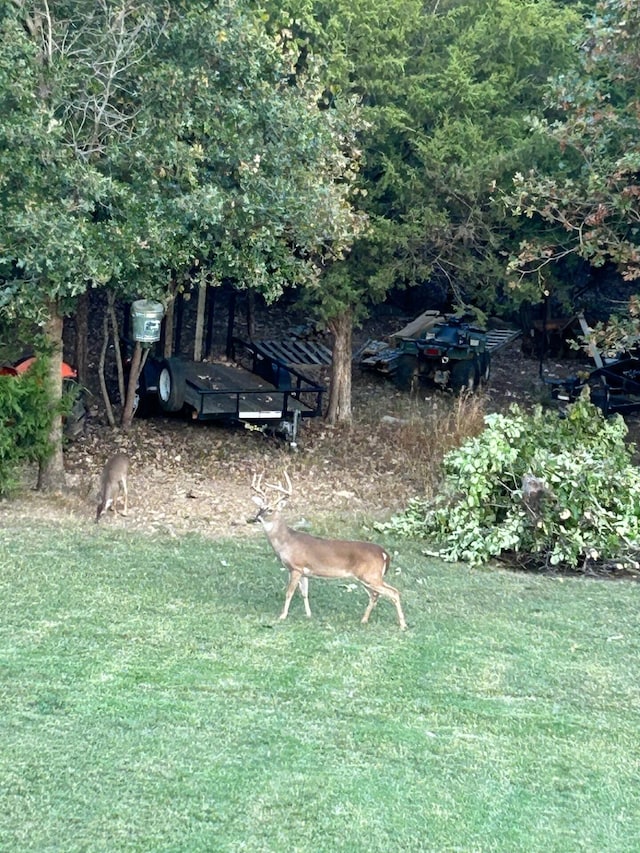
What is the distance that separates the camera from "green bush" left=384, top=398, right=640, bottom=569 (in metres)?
10.1

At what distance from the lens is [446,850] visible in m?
4.83

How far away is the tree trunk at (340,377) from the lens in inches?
632

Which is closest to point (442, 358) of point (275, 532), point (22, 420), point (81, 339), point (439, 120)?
point (439, 120)

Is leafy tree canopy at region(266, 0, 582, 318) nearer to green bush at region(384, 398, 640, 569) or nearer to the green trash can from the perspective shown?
the green trash can

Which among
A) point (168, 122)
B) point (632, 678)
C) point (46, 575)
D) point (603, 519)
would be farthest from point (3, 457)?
point (632, 678)

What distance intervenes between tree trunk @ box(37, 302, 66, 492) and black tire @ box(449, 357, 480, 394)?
8.28 m

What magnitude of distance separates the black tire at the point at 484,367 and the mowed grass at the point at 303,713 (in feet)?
32.0

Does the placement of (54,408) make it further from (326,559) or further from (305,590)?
(326,559)

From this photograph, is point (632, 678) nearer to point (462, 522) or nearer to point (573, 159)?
point (462, 522)

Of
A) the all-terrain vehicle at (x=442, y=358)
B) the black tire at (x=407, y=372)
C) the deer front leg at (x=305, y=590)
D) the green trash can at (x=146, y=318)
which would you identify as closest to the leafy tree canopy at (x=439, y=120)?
the all-terrain vehicle at (x=442, y=358)

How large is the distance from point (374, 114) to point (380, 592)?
8038mm

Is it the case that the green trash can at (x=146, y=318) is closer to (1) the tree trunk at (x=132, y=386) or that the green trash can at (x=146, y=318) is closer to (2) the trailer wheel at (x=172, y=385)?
→ (2) the trailer wheel at (x=172, y=385)

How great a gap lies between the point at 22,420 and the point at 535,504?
5.39 metres

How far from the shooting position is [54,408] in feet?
37.9
